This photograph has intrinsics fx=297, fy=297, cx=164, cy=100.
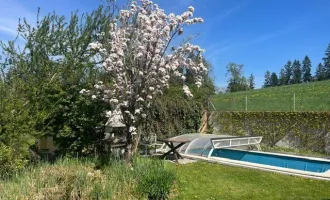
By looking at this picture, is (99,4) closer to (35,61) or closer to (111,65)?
(35,61)

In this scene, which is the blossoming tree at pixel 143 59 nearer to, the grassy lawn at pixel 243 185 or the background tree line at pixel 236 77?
the grassy lawn at pixel 243 185

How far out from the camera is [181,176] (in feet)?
26.0

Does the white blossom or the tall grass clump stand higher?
the white blossom

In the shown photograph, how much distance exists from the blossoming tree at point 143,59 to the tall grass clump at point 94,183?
155 cm

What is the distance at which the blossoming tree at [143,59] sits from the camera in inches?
300

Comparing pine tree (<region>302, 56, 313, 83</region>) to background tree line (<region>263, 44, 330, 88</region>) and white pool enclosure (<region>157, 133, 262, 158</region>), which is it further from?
white pool enclosure (<region>157, 133, 262, 158</region>)

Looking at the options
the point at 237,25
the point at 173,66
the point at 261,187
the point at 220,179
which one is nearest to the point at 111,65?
the point at 173,66

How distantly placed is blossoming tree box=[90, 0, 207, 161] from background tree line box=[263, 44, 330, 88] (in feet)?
240

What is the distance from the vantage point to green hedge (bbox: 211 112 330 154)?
40.5 ft

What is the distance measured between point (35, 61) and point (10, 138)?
11.3ft

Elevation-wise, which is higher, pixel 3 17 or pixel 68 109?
pixel 3 17

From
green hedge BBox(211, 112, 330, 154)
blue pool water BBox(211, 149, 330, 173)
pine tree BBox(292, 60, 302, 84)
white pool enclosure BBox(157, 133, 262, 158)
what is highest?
pine tree BBox(292, 60, 302, 84)

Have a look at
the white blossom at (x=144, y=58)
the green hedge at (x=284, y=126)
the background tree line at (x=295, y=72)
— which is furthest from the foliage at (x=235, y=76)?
the white blossom at (x=144, y=58)

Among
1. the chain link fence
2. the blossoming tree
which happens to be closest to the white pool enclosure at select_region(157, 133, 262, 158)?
the chain link fence
